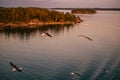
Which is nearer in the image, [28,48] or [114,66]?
[114,66]

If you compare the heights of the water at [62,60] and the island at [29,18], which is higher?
the island at [29,18]

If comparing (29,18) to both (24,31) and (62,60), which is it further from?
(62,60)

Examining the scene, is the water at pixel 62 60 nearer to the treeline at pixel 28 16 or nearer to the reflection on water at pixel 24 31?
the reflection on water at pixel 24 31

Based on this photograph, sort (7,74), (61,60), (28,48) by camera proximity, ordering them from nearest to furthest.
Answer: (7,74), (61,60), (28,48)

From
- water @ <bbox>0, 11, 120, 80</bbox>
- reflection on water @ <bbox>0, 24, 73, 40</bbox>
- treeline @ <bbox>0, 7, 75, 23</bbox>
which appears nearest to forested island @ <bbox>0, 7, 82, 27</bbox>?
treeline @ <bbox>0, 7, 75, 23</bbox>

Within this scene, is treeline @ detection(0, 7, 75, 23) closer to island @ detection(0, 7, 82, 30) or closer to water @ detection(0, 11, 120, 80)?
island @ detection(0, 7, 82, 30)

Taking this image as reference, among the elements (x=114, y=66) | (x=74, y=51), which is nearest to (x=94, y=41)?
(x=74, y=51)

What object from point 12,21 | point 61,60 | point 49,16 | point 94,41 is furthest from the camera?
point 49,16

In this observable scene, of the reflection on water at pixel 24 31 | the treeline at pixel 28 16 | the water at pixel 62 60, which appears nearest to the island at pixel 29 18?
the treeline at pixel 28 16

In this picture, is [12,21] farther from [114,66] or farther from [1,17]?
[114,66]
